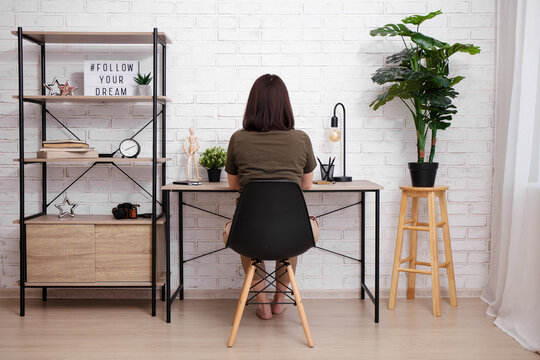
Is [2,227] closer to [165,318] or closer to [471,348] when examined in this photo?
[165,318]

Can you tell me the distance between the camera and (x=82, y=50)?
3111 millimetres

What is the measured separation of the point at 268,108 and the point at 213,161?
2.31ft

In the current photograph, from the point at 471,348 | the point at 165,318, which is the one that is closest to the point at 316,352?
the point at 471,348

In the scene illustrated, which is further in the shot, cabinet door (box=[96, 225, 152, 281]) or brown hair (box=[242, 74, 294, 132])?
cabinet door (box=[96, 225, 152, 281])

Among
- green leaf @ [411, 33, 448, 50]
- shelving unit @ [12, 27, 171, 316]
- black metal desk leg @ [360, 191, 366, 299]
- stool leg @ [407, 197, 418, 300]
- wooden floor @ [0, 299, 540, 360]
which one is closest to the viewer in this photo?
wooden floor @ [0, 299, 540, 360]

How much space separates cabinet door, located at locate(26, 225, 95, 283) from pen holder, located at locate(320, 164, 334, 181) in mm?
1407

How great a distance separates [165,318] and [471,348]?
1.64 m

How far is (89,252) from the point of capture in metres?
2.82

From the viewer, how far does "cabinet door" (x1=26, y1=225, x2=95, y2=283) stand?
2.82 meters

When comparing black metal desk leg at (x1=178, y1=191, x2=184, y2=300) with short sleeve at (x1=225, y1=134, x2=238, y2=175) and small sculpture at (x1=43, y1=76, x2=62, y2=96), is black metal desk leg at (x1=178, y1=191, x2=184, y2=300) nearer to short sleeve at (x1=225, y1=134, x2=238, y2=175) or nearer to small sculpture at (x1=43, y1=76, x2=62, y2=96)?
short sleeve at (x1=225, y1=134, x2=238, y2=175)

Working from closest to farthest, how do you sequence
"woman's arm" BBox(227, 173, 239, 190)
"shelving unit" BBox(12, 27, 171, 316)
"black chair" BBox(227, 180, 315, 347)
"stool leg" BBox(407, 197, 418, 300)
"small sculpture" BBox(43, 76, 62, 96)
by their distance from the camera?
"black chair" BBox(227, 180, 315, 347) → "woman's arm" BBox(227, 173, 239, 190) → "shelving unit" BBox(12, 27, 171, 316) → "small sculpture" BBox(43, 76, 62, 96) → "stool leg" BBox(407, 197, 418, 300)

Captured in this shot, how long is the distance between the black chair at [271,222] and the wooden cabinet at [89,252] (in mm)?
808

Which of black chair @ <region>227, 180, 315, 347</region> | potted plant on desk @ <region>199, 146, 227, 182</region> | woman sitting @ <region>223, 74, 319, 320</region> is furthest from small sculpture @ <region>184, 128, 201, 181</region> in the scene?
black chair @ <region>227, 180, 315, 347</region>

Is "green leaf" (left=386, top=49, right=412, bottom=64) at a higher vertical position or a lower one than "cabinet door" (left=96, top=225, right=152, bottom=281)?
higher
